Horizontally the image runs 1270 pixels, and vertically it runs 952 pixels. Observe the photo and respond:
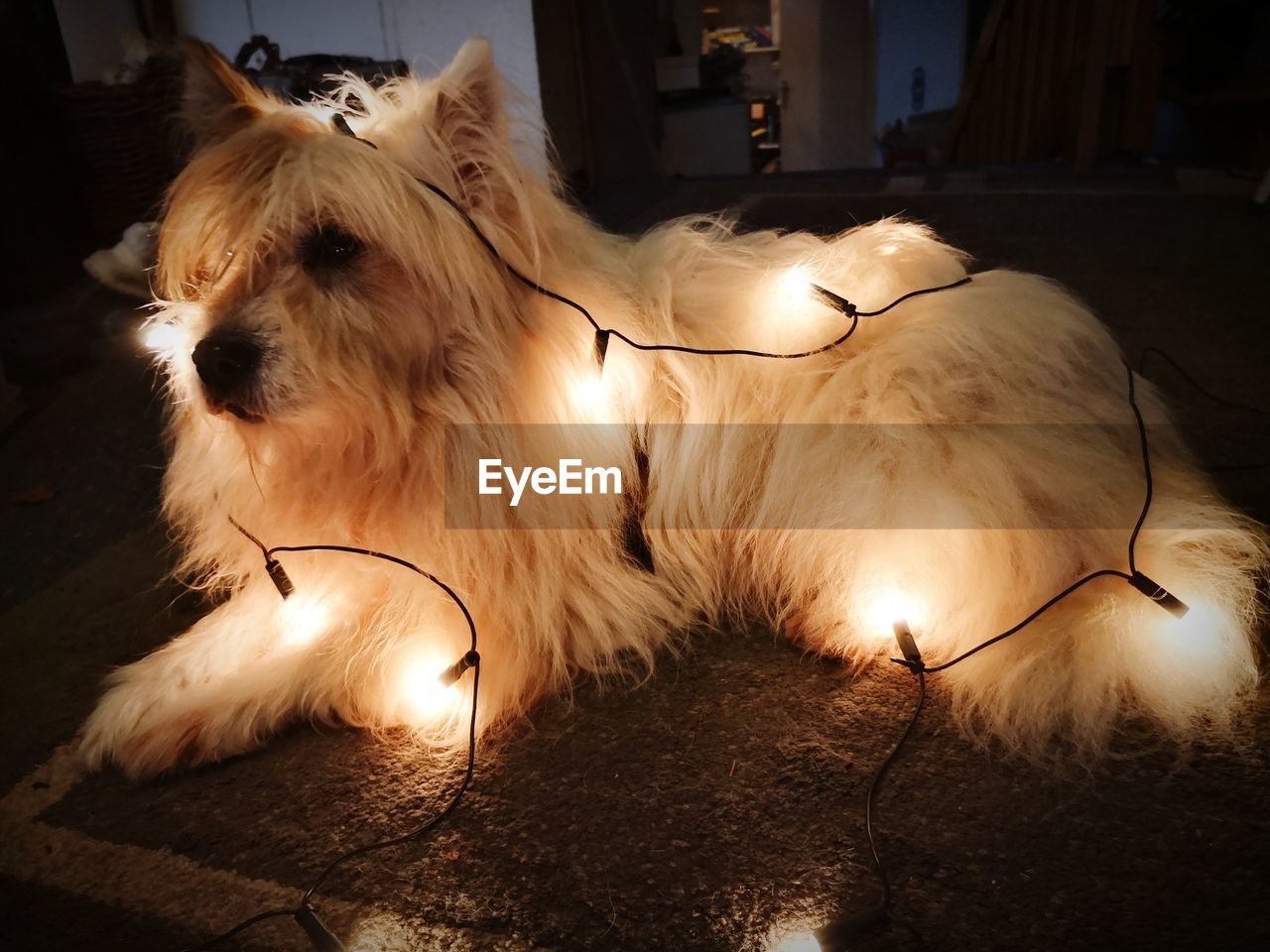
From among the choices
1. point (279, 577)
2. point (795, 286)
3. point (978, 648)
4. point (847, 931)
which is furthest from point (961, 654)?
point (279, 577)

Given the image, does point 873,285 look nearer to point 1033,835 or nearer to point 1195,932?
point 1033,835

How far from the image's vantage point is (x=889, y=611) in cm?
130

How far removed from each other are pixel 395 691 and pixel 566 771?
0.89 ft

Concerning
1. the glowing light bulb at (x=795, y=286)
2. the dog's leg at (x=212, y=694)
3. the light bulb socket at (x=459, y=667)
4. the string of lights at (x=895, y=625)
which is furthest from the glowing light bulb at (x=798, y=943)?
the glowing light bulb at (x=795, y=286)

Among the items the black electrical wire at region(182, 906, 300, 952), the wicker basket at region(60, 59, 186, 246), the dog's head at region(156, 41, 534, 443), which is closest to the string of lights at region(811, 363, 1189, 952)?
the black electrical wire at region(182, 906, 300, 952)

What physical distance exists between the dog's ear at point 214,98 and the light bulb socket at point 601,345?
0.56 metres

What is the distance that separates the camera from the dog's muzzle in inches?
42.4

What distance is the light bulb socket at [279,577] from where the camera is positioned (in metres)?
1.30

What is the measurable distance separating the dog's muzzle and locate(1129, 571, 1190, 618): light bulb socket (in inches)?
44.4

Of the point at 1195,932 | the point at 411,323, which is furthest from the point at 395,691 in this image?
the point at 1195,932

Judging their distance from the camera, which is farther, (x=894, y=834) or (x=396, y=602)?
(x=396, y=602)

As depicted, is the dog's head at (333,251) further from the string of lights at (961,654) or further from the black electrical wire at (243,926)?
the string of lights at (961,654)

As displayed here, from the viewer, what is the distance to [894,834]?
102cm

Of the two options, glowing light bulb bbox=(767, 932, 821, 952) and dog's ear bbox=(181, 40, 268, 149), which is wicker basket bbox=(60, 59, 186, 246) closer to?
dog's ear bbox=(181, 40, 268, 149)
